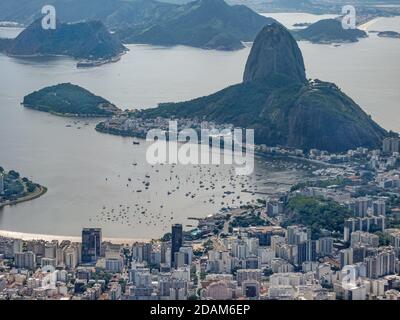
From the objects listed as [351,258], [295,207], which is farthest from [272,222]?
[351,258]

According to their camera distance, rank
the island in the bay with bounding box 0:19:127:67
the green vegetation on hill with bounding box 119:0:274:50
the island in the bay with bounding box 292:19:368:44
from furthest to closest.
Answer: the green vegetation on hill with bounding box 119:0:274:50
the island in the bay with bounding box 292:19:368:44
the island in the bay with bounding box 0:19:127:67

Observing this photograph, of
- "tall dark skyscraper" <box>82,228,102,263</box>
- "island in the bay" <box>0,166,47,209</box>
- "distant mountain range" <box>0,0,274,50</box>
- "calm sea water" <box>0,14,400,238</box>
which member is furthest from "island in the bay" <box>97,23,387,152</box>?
"distant mountain range" <box>0,0,274,50</box>

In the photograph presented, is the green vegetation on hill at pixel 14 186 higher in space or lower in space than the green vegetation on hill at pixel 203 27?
lower

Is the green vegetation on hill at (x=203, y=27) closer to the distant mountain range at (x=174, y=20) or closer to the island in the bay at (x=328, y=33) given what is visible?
the distant mountain range at (x=174, y=20)

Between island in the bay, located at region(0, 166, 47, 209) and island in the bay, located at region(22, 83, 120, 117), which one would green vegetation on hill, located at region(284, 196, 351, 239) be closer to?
island in the bay, located at region(0, 166, 47, 209)

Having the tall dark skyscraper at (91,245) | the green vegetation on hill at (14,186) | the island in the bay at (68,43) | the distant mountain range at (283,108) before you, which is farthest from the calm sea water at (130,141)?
the distant mountain range at (283,108)
